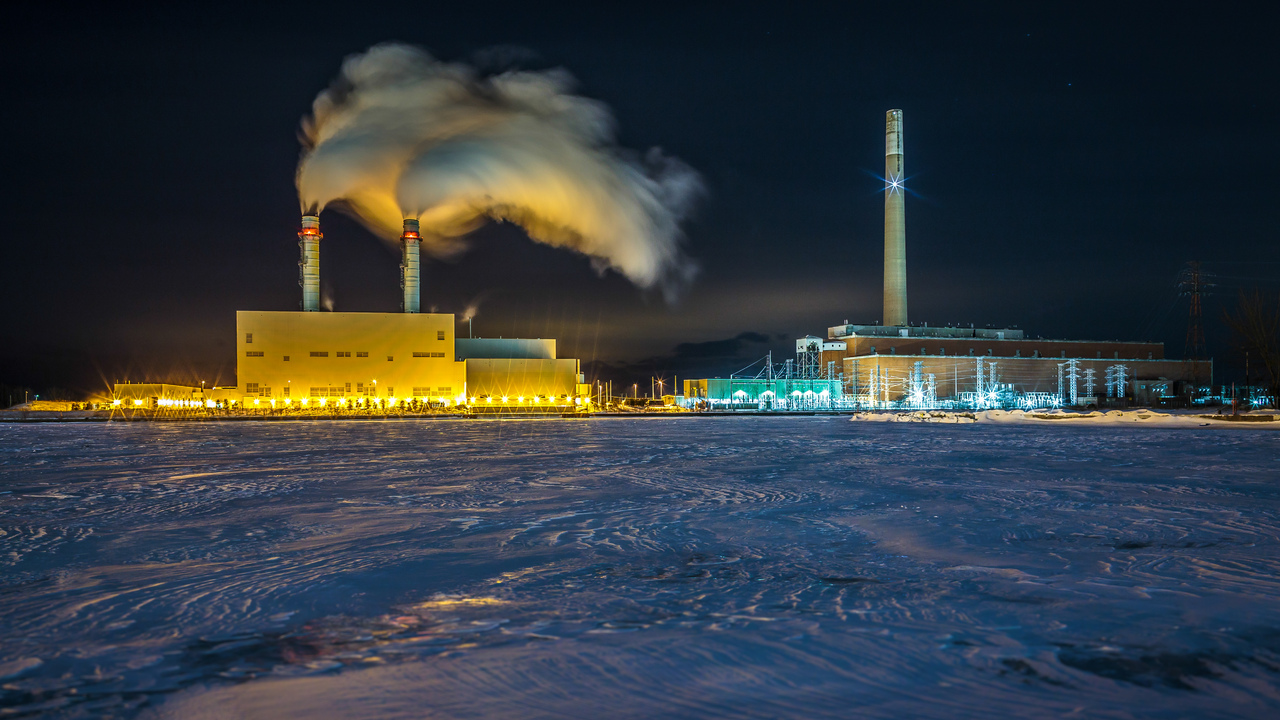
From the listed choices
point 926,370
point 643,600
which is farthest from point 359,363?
point 643,600

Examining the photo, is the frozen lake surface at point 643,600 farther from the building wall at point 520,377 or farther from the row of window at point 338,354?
the building wall at point 520,377

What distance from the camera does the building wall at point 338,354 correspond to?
202 feet

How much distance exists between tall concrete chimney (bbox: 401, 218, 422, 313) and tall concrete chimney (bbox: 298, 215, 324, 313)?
6449 mm

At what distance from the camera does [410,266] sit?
6469 centimetres

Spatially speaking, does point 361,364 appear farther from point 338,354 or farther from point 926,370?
point 926,370

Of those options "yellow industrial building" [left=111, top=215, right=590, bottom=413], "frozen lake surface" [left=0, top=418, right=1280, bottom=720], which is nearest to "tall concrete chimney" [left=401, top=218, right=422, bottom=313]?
"yellow industrial building" [left=111, top=215, right=590, bottom=413]

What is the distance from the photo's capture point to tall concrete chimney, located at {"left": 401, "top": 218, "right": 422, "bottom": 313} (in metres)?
63.2

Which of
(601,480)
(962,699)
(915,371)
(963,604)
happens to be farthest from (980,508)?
(915,371)

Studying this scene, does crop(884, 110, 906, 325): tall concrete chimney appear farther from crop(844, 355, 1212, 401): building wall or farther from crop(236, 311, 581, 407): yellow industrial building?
crop(236, 311, 581, 407): yellow industrial building

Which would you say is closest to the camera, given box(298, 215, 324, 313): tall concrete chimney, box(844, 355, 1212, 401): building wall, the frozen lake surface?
the frozen lake surface

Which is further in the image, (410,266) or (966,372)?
(966,372)

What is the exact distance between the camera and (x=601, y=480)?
15664 mm

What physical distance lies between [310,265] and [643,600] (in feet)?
207

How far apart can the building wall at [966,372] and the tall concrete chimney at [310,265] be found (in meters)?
48.1
